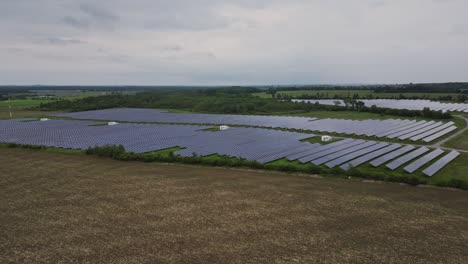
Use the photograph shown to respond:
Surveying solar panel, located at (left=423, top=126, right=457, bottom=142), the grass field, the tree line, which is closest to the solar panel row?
the grass field

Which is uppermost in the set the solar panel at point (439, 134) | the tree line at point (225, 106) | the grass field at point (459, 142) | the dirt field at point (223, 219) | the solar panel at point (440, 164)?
the tree line at point (225, 106)

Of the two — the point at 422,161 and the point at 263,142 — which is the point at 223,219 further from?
the point at 263,142

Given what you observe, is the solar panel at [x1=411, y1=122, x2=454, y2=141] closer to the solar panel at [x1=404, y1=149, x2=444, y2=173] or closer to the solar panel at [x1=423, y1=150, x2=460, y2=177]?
the solar panel at [x1=404, y1=149, x2=444, y2=173]

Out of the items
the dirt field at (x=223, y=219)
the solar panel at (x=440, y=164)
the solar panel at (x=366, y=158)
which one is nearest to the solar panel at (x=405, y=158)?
the solar panel at (x=366, y=158)

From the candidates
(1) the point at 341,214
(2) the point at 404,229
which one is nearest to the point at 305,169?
(1) the point at 341,214

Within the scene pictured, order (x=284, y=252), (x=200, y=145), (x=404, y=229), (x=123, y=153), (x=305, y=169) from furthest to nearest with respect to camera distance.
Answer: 1. (x=200, y=145)
2. (x=123, y=153)
3. (x=305, y=169)
4. (x=404, y=229)
5. (x=284, y=252)

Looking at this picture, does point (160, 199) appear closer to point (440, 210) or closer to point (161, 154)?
point (161, 154)

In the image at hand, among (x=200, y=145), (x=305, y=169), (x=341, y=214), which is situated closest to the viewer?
(x=341, y=214)

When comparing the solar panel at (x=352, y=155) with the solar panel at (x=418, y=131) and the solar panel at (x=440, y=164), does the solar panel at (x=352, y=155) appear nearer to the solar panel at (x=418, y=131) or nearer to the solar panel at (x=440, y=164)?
the solar panel at (x=440, y=164)

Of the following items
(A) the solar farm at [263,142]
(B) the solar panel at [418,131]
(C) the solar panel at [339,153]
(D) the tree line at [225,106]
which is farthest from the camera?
(D) the tree line at [225,106]
